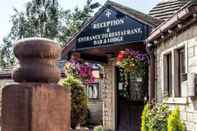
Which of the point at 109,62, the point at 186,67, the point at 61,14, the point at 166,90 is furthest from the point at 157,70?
the point at 61,14

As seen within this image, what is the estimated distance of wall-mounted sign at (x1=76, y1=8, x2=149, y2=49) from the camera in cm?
1062

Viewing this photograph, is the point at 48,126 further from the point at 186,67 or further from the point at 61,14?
the point at 61,14

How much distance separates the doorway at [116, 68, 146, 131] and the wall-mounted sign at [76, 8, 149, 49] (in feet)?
5.35

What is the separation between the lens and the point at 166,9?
458 inches

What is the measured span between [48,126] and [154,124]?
7.94m

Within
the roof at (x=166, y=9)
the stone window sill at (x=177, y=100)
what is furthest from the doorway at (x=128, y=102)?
the stone window sill at (x=177, y=100)

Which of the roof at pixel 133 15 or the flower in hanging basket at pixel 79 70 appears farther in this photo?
the flower in hanging basket at pixel 79 70

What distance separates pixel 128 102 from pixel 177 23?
5.58 meters

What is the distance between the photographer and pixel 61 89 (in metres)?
1.27

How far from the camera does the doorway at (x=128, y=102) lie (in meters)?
12.5

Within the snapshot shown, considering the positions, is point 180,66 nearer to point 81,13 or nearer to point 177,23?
point 177,23

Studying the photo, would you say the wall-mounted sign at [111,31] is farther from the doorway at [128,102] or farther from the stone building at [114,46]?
the doorway at [128,102]

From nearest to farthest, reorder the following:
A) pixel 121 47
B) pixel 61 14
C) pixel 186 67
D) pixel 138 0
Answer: pixel 186 67 → pixel 121 47 → pixel 138 0 → pixel 61 14

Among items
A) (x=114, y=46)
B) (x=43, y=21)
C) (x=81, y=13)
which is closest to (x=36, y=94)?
(x=114, y=46)
